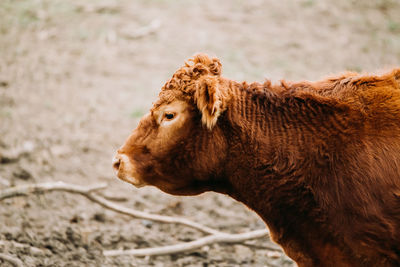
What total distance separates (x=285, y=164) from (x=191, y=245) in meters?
1.91

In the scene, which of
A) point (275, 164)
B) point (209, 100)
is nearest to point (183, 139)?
point (209, 100)

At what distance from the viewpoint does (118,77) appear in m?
9.59

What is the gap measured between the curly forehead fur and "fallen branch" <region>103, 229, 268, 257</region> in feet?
6.46

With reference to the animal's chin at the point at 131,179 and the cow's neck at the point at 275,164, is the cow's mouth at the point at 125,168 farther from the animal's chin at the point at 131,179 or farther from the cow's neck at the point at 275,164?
the cow's neck at the point at 275,164

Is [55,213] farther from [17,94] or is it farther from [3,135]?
[17,94]

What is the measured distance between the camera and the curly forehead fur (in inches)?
139

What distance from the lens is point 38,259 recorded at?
425cm

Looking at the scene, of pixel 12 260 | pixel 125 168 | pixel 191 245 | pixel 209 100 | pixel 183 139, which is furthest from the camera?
pixel 191 245

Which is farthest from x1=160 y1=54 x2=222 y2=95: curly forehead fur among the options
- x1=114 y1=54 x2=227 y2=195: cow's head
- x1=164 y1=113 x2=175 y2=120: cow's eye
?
x1=164 y1=113 x2=175 y2=120: cow's eye

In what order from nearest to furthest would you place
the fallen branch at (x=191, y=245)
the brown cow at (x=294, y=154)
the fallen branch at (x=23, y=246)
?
the brown cow at (x=294, y=154)
the fallen branch at (x=23, y=246)
the fallen branch at (x=191, y=245)

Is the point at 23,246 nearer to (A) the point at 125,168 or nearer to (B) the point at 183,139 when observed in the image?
(A) the point at 125,168

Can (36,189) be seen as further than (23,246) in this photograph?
Yes

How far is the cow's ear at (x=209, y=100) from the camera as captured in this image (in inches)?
131

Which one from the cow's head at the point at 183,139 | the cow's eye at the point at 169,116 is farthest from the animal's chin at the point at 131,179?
the cow's eye at the point at 169,116
